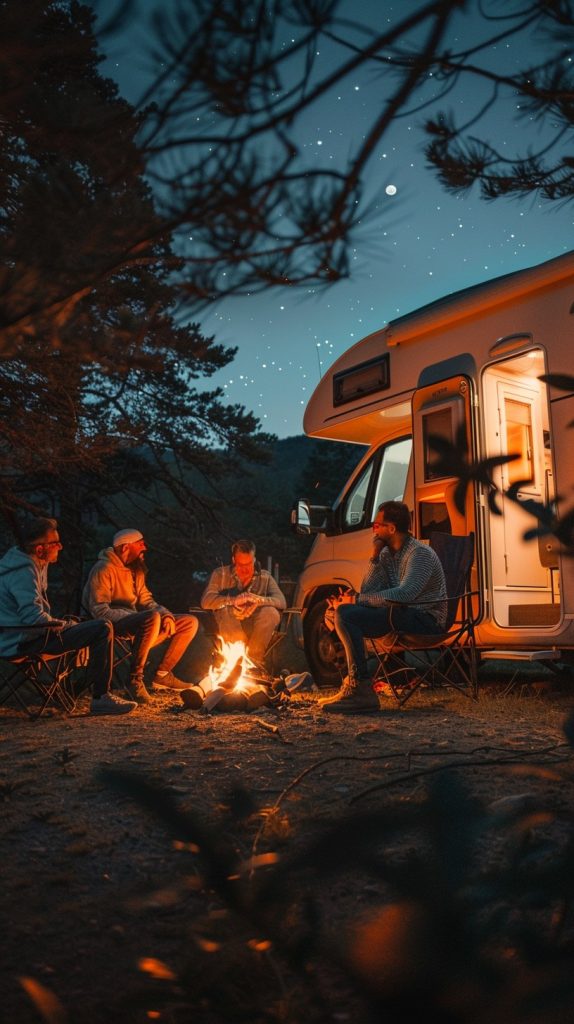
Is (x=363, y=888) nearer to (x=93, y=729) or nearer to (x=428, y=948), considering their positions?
(x=428, y=948)

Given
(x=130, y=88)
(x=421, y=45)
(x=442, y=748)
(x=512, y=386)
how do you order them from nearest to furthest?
(x=130, y=88)
(x=421, y=45)
(x=442, y=748)
(x=512, y=386)

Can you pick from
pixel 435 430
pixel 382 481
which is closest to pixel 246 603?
pixel 382 481

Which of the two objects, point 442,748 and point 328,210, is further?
point 442,748

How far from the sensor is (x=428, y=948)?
108cm

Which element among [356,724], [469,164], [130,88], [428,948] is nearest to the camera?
[428,948]

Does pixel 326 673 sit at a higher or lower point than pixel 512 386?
lower

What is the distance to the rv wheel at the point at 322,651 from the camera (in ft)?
21.6

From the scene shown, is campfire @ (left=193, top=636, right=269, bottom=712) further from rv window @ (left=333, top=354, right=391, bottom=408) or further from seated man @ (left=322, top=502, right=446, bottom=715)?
rv window @ (left=333, top=354, right=391, bottom=408)

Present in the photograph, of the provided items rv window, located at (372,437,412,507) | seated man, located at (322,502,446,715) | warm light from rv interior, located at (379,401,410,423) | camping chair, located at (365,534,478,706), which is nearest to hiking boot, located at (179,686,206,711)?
seated man, located at (322,502,446,715)

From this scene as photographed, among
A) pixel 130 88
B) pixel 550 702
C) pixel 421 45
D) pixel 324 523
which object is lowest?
pixel 550 702

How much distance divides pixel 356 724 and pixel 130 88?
3534mm

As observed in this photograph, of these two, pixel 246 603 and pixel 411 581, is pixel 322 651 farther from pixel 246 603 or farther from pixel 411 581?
pixel 411 581

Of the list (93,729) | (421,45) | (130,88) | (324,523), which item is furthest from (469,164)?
(324,523)

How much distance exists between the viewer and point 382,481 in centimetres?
675
